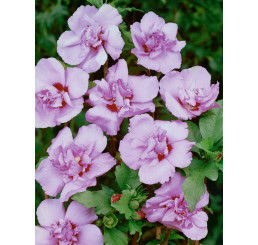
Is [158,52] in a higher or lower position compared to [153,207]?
higher

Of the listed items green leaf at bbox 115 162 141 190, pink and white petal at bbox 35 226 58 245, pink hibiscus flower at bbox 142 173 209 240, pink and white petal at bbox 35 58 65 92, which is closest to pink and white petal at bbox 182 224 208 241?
pink hibiscus flower at bbox 142 173 209 240

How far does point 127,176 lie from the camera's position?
0.76m

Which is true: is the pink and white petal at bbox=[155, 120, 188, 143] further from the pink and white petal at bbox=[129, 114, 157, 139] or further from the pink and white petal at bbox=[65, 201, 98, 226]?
the pink and white petal at bbox=[65, 201, 98, 226]

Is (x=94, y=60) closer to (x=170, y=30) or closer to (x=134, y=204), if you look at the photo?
(x=170, y=30)

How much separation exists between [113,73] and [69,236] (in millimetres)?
267

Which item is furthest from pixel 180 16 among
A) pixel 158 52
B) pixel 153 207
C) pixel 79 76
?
pixel 153 207

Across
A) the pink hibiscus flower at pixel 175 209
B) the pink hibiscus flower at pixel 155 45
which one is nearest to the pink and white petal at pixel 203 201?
the pink hibiscus flower at pixel 175 209

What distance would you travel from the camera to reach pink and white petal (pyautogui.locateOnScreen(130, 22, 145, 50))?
79cm

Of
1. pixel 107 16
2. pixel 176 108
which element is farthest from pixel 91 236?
pixel 107 16

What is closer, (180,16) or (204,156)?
(204,156)

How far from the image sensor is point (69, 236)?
756 mm

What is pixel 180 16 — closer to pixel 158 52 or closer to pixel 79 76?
pixel 158 52

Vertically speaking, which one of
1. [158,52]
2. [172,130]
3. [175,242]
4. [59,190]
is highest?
[158,52]

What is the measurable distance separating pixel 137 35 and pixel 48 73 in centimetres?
16
